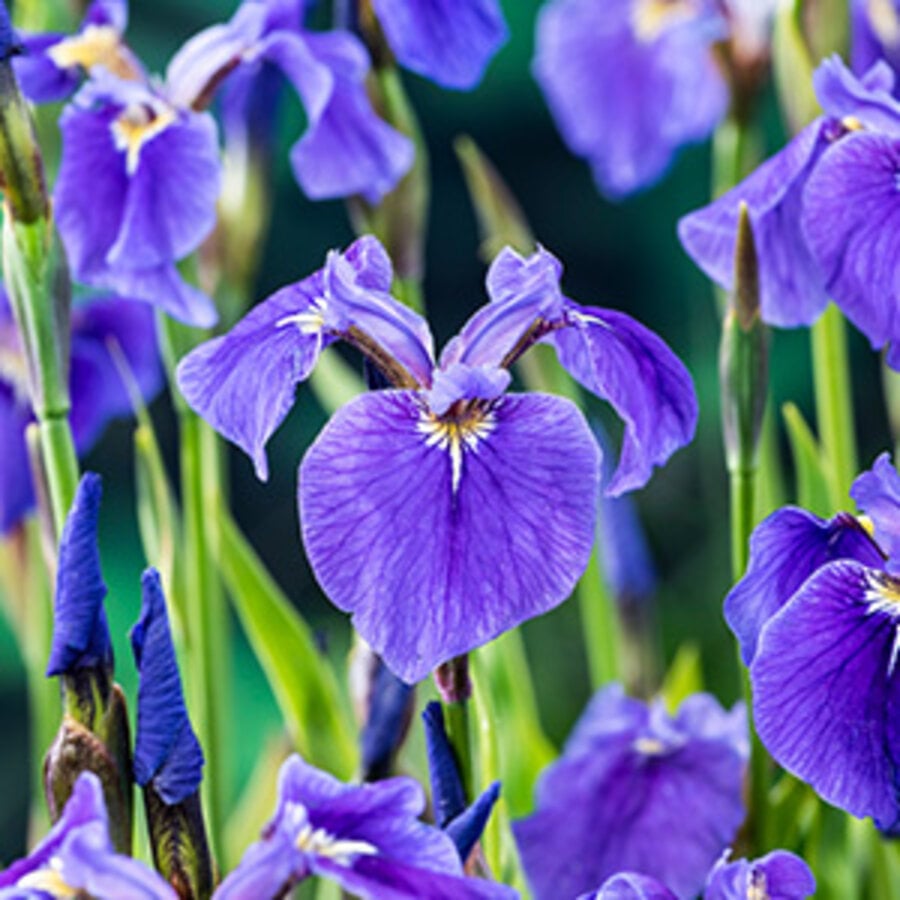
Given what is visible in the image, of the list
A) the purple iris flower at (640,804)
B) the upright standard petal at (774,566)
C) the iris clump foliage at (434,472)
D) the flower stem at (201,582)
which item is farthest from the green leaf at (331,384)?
the upright standard petal at (774,566)

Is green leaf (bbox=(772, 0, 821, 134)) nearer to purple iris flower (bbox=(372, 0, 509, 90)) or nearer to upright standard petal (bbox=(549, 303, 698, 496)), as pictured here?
purple iris flower (bbox=(372, 0, 509, 90))

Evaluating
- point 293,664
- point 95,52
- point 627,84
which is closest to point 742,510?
point 293,664

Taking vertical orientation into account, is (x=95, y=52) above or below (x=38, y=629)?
above

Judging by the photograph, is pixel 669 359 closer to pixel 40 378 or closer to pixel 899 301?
pixel 899 301

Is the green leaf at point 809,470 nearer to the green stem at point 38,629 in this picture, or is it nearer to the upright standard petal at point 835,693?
the upright standard petal at point 835,693

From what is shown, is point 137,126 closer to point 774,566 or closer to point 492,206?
point 492,206

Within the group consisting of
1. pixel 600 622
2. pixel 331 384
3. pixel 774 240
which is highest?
pixel 774 240
